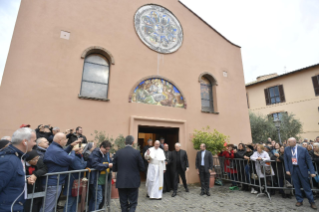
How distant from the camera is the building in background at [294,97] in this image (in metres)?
16.3

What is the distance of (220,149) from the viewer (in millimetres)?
7969

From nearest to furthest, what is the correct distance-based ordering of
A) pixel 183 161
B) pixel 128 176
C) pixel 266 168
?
pixel 128 176, pixel 266 168, pixel 183 161

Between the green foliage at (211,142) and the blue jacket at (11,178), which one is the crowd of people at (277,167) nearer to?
the green foliage at (211,142)

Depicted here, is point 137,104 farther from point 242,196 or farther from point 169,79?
point 242,196

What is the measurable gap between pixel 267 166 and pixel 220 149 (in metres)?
2.32

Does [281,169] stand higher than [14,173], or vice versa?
[14,173]

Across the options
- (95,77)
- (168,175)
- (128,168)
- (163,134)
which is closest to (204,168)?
(168,175)

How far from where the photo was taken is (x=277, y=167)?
5.94m

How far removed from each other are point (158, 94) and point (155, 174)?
3788 mm

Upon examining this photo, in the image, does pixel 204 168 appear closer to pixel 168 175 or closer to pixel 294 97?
pixel 168 175

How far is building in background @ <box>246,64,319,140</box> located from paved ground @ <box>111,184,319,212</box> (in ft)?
48.5

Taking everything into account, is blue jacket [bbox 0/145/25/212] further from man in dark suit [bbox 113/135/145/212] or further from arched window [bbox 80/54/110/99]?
arched window [bbox 80/54/110/99]

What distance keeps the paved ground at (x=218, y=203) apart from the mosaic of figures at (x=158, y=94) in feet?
12.8

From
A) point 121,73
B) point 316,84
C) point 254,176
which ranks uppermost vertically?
point 316,84
